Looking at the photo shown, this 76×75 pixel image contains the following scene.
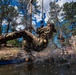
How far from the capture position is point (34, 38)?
8.99 meters

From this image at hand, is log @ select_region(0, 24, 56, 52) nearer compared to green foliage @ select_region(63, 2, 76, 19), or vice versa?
log @ select_region(0, 24, 56, 52)

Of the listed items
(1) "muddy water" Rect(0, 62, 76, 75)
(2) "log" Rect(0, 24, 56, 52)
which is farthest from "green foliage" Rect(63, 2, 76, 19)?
(2) "log" Rect(0, 24, 56, 52)

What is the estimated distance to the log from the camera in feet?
29.2

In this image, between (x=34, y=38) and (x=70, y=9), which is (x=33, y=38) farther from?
(x=70, y=9)

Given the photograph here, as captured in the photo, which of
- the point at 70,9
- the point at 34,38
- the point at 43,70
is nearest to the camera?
the point at 34,38

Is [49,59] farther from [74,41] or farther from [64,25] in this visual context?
[64,25]

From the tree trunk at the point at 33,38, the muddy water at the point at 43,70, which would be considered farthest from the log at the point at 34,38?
the muddy water at the point at 43,70

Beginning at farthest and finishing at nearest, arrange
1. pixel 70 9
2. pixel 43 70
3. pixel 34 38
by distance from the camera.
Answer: pixel 70 9 < pixel 43 70 < pixel 34 38

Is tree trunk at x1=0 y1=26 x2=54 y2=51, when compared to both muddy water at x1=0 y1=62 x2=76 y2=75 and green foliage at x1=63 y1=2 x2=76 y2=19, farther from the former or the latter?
green foliage at x1=63 y1=2 x2=76 y2=19

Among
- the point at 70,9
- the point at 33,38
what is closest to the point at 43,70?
the point at 33,38

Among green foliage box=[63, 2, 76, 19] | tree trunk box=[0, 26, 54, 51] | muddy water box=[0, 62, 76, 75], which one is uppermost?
green foliage box=[63, 2, 76, 19]

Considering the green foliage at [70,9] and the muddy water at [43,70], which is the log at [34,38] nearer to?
the muddy water at [43,70]

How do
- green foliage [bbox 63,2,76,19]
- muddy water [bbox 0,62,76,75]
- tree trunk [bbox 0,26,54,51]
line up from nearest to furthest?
tree trunk [bbox 0,26,54,51]
muddy water [bbox 0,62,76,75]
green foliage [bbox 63,2,76,19]

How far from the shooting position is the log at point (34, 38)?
29.2ft
